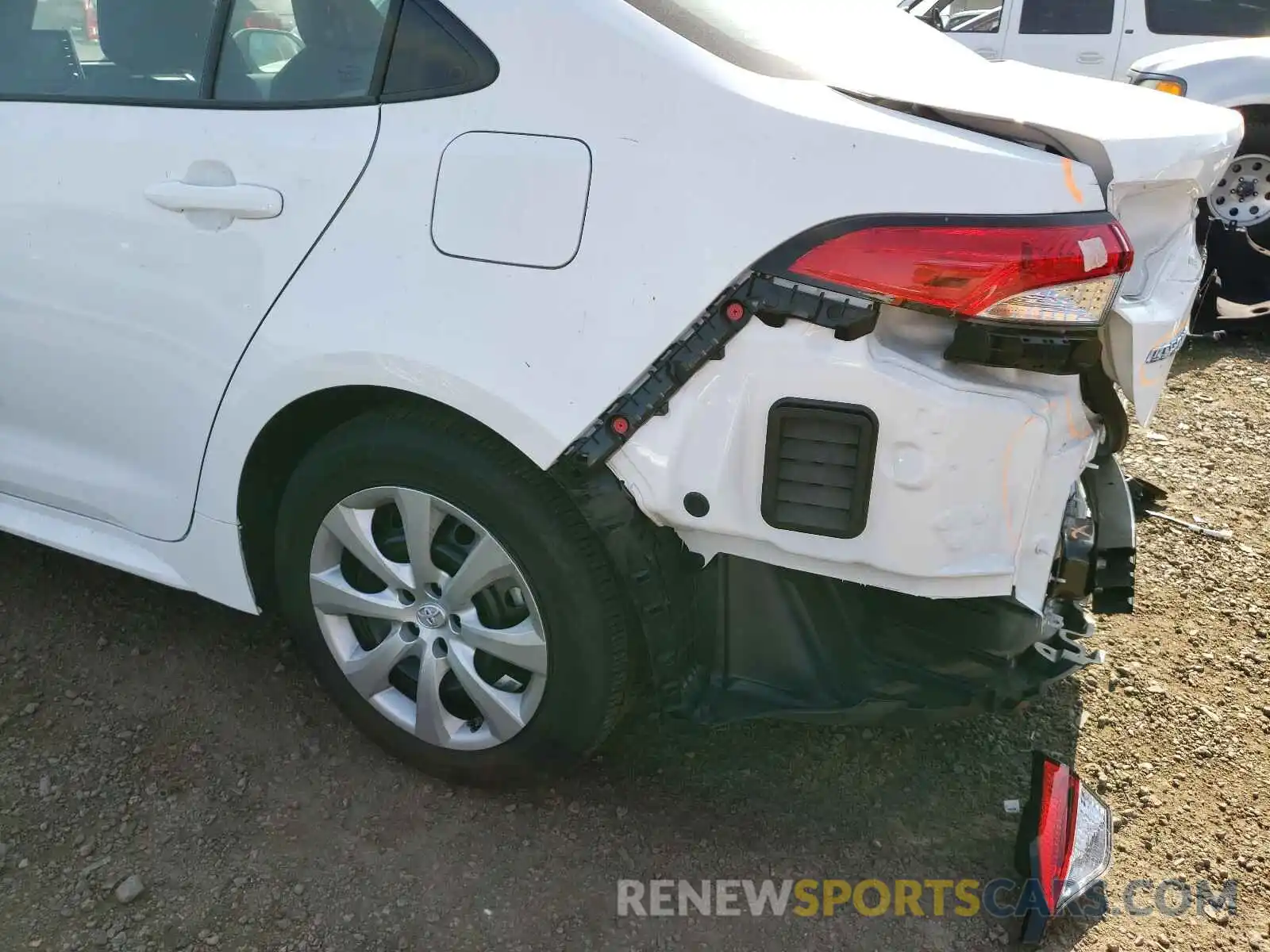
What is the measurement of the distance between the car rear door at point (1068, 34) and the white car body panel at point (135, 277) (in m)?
6.93

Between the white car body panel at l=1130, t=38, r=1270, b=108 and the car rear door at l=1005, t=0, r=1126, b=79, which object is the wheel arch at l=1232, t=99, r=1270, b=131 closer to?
the white car body panel at l=1130, t=38, r=1270, b=108

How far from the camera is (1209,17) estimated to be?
692 centimetres

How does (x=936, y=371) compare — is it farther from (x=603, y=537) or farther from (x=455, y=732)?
(x=455, y=732)

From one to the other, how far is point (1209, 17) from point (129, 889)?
7859 millimetres

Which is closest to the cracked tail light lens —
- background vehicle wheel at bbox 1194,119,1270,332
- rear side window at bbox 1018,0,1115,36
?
background vehicle wheel at bbox 1194,119,1270,332

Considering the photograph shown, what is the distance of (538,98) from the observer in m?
1.74

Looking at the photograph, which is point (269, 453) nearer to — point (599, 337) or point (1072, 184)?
point (599, 337)

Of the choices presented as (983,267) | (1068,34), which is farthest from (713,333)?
(1068,34)

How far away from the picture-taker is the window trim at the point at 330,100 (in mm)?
1810

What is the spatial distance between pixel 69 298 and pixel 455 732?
127 cm

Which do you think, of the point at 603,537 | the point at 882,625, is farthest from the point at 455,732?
the point at 882,625

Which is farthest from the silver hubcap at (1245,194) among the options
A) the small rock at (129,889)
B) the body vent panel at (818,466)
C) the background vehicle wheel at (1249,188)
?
the small rock at (129,889)

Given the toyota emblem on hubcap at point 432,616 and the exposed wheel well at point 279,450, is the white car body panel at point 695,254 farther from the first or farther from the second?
the toyota emblem on hubcap at point 432,616

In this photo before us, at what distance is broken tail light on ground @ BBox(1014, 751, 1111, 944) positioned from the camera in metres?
1.99
